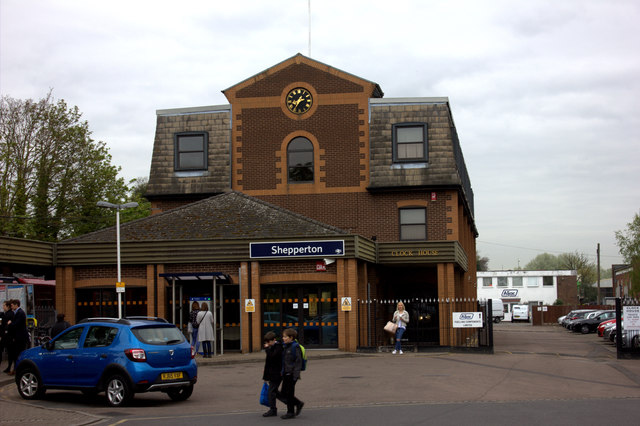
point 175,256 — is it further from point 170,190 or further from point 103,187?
point 103,187

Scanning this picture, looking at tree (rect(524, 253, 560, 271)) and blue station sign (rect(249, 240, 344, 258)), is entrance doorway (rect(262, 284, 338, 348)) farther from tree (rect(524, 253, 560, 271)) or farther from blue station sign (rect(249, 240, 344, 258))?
tree (rect(524, 253, 560, 271))

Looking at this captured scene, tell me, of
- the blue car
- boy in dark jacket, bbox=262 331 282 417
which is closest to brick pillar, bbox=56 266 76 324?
the blue car

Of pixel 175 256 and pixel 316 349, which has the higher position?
pixel 175 256

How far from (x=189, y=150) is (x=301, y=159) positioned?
5.07 metres

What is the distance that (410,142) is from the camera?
32.4 meters

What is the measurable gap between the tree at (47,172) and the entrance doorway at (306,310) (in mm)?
22204

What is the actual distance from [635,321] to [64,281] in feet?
63.1

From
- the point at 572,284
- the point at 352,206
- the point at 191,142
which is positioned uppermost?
the point at 191,142

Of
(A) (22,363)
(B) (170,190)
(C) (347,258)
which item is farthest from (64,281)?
(A) (22,363)

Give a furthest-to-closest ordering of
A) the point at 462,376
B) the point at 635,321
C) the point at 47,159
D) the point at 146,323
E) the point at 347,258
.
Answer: the point at 47,159 < the point at 347,258 < the point at 635,321 < the point at 462,376 < the point at 146,323

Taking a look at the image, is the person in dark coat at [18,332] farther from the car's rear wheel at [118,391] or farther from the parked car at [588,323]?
the parked car at [588,323]

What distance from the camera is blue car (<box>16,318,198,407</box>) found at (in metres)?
14.5

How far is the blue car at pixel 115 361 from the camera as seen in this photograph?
14.5 meters

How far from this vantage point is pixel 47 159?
1797 inches
